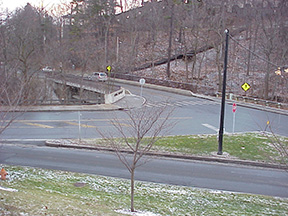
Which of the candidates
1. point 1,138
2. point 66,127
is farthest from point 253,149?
Result: point 1,138

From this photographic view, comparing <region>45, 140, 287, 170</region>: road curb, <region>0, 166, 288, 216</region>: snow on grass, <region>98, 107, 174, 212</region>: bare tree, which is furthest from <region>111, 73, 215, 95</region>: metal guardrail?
<region>0, 166, 288, 216</region>: snow on grass

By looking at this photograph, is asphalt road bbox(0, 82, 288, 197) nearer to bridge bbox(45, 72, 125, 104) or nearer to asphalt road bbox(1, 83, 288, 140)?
asphalt road bbox(1, 83, 288, 140)

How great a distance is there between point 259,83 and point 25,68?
3453 centimetres

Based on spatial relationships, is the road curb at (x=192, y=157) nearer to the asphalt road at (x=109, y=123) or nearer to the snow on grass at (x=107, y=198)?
the asphalt road at (x=109, y=123)

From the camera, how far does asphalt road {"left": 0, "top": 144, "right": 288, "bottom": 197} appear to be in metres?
12.8

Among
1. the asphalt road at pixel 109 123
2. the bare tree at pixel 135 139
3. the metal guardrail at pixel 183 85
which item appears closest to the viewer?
the bare tree at pixel 135 139

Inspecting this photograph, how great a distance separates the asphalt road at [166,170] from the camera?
12.8 meters

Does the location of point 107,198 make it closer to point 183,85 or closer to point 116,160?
point 116,160

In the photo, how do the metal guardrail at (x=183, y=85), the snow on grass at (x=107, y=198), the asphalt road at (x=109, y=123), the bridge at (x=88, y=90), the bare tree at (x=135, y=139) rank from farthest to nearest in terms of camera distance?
the metal guardrail at (x=183, y=85)
the bridge at (x=88, y=90)
the asphalt road at (x=109, y=123)
the bare tree at (x=135, y=139)
the snow on grass at (x=107, y=198)

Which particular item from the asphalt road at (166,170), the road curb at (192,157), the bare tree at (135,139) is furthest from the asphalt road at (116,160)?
the bare tree at (135,139)

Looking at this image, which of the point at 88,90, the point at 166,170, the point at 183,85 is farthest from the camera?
the point at 88,90

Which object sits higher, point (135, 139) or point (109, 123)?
point (135, 139)

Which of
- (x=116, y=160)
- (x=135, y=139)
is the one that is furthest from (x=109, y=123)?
(x=135, y=139)

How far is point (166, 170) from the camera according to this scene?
1420cm
